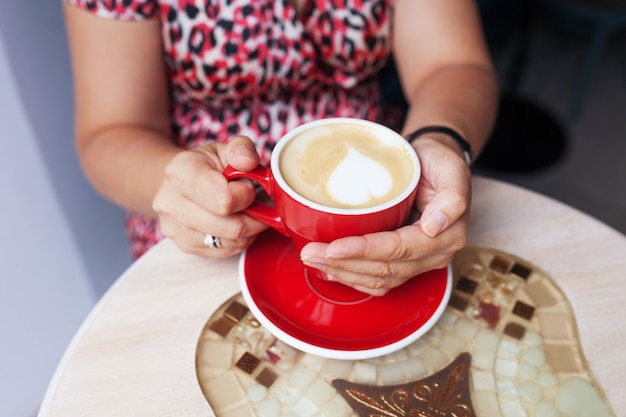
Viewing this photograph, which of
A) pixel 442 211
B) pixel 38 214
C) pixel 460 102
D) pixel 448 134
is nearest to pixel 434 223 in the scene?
pixel 442 211

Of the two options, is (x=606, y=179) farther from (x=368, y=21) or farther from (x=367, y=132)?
(x=367, y=132)

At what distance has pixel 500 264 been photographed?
768 mm

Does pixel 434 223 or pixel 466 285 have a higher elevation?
pixel 434 223

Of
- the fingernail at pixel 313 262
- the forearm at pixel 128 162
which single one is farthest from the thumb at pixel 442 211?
the forearm at pixel 128 162

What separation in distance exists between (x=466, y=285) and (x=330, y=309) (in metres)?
0.19

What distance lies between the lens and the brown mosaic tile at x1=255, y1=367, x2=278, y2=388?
0.64 m

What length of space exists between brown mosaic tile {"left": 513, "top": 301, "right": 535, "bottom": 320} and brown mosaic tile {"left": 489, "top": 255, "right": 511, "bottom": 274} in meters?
0.05

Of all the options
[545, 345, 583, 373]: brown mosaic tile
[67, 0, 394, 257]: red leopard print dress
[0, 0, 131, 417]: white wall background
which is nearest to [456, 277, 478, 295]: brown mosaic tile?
[545, 345, 583, 373]: brown mosaic tile

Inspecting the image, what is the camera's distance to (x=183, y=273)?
75cm

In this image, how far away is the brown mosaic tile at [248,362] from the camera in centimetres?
65

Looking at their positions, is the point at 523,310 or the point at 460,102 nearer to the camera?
the point at 523,310

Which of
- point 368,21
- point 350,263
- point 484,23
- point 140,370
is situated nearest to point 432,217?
point 350,263

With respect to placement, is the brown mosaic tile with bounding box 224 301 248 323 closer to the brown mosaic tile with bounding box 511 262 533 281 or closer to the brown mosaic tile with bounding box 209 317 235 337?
the brown mosaic tile with bounding box 209 317 235 337

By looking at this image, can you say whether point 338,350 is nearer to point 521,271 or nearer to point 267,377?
point 267,377
